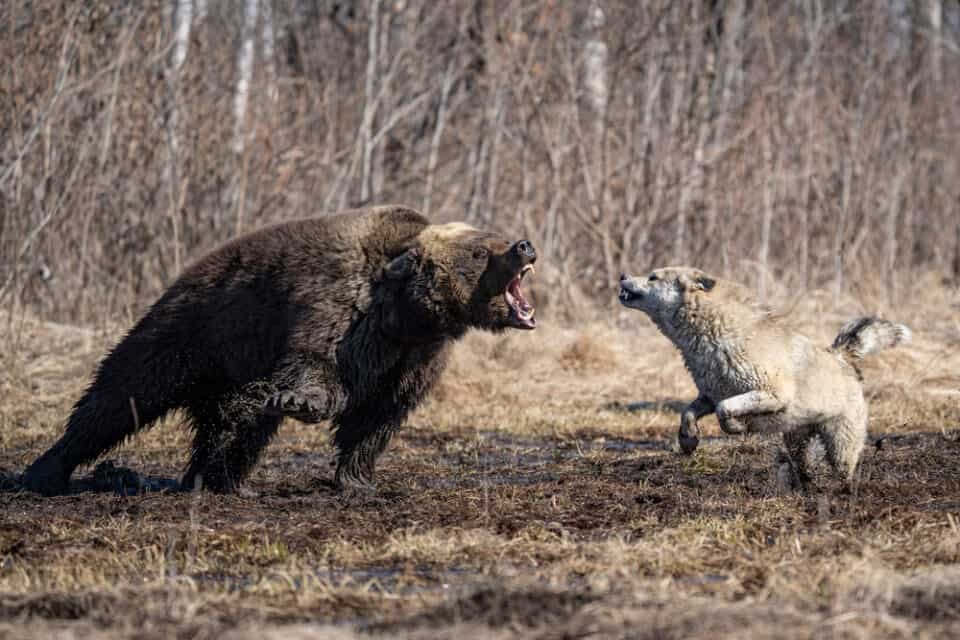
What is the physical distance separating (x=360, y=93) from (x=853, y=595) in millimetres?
12326

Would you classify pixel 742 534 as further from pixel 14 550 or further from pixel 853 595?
pixel 14 550

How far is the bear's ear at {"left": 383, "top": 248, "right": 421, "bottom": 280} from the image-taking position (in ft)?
23.5

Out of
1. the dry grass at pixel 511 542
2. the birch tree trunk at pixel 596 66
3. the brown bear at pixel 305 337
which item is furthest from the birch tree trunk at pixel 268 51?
the brown bear at pixel 305 337

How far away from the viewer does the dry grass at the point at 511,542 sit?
4.23m

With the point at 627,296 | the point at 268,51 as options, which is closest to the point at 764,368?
the point at 627,296

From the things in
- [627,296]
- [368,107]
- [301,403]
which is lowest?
[301,403]

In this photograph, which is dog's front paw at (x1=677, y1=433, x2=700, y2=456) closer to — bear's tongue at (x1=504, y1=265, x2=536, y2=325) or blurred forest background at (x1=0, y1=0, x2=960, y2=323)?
bear's tongue at (x1=504, y1=265, x2=536, y2=325)

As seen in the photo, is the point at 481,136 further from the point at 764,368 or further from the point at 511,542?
the point at 511,542

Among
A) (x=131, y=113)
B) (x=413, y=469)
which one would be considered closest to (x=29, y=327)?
(x=131, y=113)

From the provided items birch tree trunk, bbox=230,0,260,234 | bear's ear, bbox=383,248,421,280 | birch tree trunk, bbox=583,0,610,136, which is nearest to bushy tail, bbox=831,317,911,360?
bear's ear, bbox=383,248,421,280

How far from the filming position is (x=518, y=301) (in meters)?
7.46

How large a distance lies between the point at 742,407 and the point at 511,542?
1.83 meters

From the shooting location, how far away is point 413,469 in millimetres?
8375

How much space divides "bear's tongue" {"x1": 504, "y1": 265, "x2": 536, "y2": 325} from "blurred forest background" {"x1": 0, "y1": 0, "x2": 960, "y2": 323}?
5.86m
